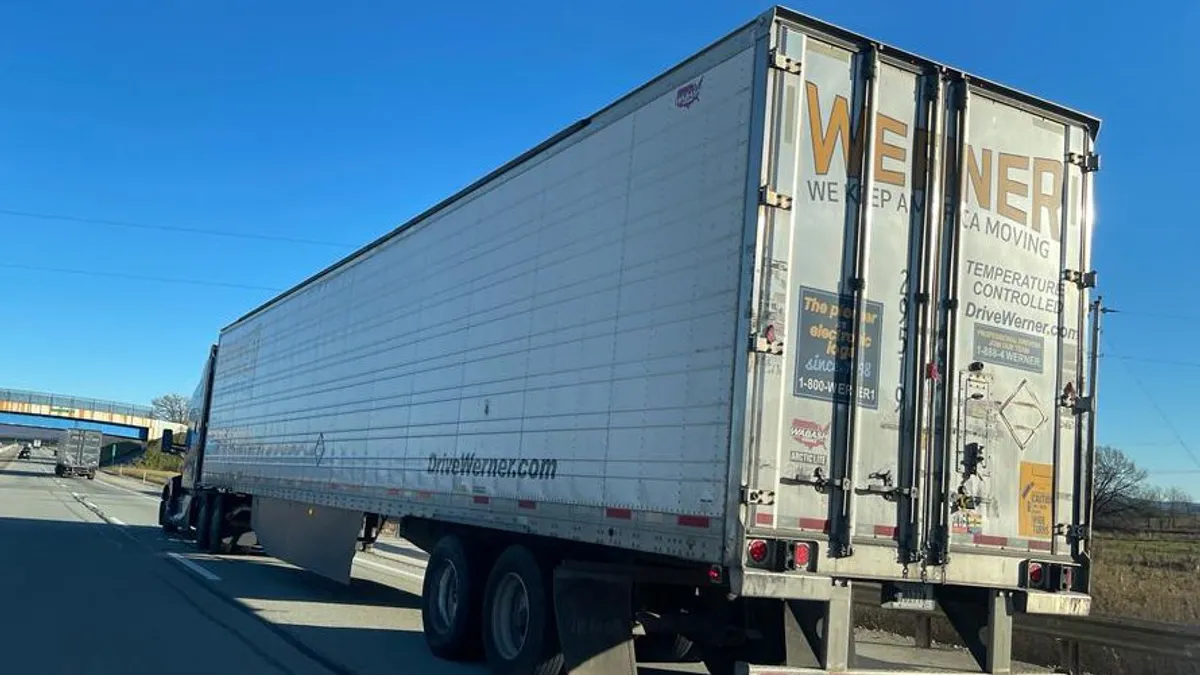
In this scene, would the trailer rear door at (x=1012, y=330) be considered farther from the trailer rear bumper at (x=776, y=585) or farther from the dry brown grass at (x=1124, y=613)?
the dry brown grass at (x=1124, y=613)

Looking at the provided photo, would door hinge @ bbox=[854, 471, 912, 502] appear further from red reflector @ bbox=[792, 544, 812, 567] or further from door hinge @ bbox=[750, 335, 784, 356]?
door hinge @ bbox=[750, 335, 784, 356]

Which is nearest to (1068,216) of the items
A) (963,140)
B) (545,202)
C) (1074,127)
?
(1074,127)

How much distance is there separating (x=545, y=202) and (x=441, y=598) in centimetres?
387

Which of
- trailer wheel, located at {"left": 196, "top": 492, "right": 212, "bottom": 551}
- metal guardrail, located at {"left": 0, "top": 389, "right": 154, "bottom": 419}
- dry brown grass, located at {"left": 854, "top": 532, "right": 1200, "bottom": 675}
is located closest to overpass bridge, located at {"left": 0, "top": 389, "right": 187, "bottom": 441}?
metal guardrail, located at {"left": 0, "top": 389, "right": 154, "bottom": 419}

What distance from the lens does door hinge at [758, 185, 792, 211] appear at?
5.69m

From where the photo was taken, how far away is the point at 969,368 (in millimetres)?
6305

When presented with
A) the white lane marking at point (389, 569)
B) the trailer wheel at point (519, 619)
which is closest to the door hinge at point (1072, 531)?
the trailer wheel at point (519, 619)

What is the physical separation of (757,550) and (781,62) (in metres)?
2.87

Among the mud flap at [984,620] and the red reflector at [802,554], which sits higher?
the red reflector at [802,554]

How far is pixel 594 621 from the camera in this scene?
667cm

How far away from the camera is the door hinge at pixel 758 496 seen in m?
5.36

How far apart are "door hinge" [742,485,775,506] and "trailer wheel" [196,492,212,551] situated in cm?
1658

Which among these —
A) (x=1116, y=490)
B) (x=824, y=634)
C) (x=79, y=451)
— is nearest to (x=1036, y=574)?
(x=824, y=634)

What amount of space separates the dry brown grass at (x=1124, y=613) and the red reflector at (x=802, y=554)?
1993 millimetres
